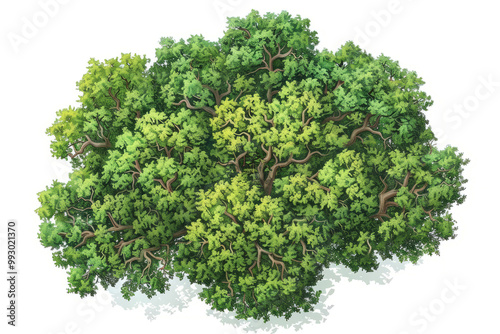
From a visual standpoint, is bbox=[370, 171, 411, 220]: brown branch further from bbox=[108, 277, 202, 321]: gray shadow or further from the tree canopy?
bbox=[108, 277, 202, 321]: gray shadow

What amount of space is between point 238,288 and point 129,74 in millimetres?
7347

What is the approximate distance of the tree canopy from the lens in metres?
22.3

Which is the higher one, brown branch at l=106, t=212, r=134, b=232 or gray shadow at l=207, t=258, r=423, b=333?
brown branch at l=106, t=212, r=134, b=232

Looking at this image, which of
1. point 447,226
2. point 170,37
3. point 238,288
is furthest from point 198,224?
point 447,226

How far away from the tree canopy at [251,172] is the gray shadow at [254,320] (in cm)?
87

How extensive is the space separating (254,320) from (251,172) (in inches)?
189

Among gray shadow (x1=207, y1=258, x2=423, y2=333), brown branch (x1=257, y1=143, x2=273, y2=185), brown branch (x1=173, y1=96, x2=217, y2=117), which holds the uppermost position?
brown branch (x1=173, y1=96, x2=217, y2=117)

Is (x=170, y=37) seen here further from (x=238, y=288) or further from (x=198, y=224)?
(x=238, y=288)

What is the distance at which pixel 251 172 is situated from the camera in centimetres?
2316

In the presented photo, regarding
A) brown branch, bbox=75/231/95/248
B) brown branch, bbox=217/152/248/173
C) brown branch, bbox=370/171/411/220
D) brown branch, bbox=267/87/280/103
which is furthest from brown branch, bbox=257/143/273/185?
brown branch, bbox=75/231/95/248

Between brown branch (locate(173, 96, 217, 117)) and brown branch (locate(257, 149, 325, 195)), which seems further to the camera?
brown branch (locate(173, 96, 217, 117))

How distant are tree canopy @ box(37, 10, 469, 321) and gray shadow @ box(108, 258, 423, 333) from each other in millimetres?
871

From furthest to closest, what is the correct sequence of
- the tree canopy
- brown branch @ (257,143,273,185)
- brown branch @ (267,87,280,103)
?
brown branch @ (267,87,280,103) < brown branch @ (257,143,273,185) < the tree canopy

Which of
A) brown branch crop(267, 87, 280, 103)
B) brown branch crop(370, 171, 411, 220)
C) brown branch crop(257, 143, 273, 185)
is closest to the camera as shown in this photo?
brown branch crop(257, 143, 273, 185)
